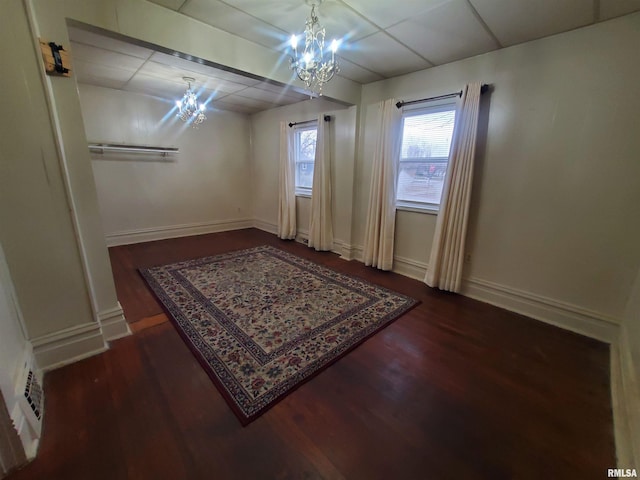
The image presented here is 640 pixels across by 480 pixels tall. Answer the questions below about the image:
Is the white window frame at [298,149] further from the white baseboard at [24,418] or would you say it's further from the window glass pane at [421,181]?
the white baseboard at [24,418]

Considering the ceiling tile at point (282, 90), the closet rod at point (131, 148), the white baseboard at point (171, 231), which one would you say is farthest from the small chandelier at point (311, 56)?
the white baseboard at point (171, 231)

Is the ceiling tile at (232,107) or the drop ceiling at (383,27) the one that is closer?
the drop ceiling at (383,27)

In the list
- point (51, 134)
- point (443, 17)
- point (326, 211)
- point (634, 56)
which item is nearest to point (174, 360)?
point (51, 134)

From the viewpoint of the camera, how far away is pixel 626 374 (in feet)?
5.13

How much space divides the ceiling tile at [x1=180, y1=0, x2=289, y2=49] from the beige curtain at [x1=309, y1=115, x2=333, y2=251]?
161 centimetres

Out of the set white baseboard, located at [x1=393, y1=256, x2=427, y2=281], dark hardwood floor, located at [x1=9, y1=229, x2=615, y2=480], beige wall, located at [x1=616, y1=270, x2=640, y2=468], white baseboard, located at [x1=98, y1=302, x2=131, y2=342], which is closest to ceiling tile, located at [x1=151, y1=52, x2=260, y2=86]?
white baseboard, located at [x1=98, y1=302, x2=131, y2=342]

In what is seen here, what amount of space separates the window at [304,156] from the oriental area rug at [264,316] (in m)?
1.58

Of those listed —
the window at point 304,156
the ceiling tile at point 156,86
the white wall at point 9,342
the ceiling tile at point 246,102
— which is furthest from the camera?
the window at point 304,156

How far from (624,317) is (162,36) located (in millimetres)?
3897

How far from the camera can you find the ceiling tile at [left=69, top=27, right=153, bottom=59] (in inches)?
86.1

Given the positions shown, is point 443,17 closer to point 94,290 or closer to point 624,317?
point 624,317

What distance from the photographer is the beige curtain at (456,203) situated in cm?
247

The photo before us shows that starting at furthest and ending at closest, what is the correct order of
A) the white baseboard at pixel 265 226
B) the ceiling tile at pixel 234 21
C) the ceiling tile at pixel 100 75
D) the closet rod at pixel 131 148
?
the white baseboard at pixel 265 226
the closet rod at pixel 131 148
the ceiling tile at pixel 100 75
the ceiling tile at pixel 234 21

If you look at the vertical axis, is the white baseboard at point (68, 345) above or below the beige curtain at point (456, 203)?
below
